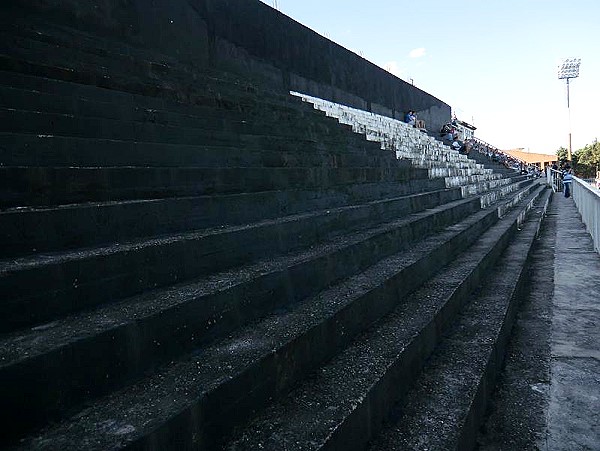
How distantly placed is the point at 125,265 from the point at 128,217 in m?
0.49

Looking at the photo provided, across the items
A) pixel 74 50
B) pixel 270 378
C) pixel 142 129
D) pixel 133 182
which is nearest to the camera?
pixel 270 378

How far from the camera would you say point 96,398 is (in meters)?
1.34

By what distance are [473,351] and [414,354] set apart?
54 cm

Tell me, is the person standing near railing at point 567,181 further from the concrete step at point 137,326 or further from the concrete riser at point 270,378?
the concrete step at point 137,326

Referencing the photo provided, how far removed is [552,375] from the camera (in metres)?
2.62

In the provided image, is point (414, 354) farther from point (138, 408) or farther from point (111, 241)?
point (111, 241)

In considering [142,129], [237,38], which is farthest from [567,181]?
[142,129]

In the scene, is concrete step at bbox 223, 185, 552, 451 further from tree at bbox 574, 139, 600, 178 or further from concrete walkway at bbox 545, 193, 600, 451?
tree at bbox 574, 139, 600, 178

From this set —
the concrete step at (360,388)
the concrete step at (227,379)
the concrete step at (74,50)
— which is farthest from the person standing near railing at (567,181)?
the concrete step at (227,379)

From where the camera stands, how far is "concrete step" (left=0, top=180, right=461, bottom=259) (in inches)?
→ 67.9

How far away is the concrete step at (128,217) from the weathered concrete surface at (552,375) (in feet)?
7.03

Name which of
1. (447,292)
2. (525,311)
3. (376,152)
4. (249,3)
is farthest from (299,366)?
(249,3)

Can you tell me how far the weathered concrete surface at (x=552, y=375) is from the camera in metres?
2.04

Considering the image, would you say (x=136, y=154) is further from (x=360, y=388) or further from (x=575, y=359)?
(x=575, y=359)
